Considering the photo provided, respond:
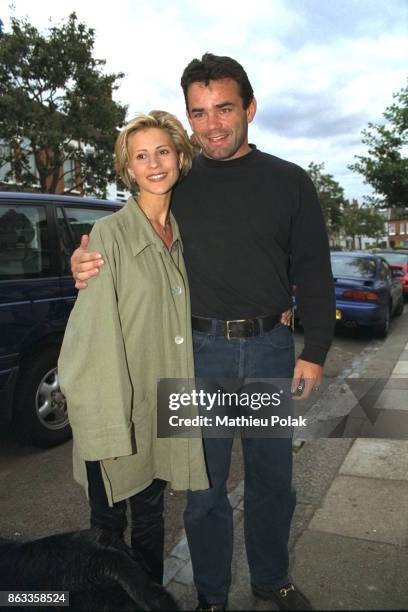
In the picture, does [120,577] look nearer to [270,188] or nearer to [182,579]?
[182,579]

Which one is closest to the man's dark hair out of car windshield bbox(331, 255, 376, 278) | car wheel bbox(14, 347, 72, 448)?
car wheel bbox(14, 347, 72, 448)

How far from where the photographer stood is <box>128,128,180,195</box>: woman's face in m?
1.89

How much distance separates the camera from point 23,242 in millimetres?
3674

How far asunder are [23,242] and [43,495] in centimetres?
178

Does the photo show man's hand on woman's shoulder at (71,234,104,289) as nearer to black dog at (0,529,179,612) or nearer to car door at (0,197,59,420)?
black dog at (0,529,179,612)

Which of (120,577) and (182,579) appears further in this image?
(182,579)

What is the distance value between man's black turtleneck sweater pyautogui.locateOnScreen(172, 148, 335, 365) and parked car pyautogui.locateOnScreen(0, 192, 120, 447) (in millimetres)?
1903

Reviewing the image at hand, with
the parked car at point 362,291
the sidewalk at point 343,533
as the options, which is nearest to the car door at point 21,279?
the sidewalk at point 343,533

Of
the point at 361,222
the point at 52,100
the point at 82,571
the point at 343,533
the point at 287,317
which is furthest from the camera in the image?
the point at 361,222

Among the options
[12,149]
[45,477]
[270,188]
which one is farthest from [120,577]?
[12,149]

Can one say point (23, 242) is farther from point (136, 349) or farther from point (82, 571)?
point (82, 571)

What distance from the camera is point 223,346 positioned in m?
1.95

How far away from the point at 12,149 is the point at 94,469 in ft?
60.2

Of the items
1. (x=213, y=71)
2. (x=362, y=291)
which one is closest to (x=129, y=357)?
(x=213, y=71)
